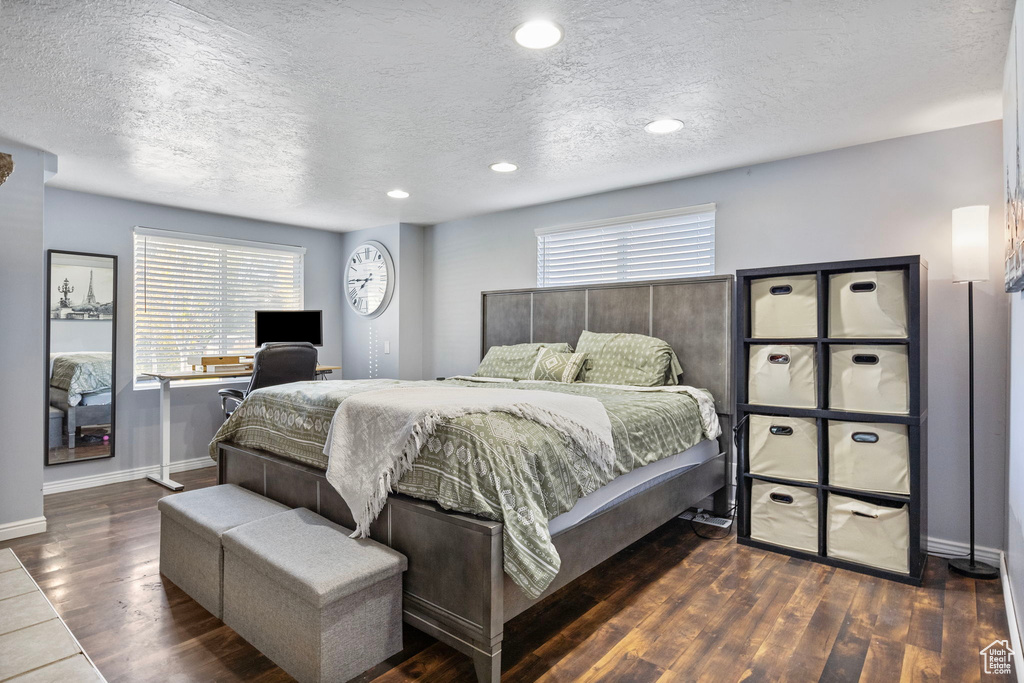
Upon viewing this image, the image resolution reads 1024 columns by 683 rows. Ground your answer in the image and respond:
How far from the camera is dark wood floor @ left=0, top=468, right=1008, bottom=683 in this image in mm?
1937

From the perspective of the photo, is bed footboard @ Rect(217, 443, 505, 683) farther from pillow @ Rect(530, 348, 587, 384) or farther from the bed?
the bed

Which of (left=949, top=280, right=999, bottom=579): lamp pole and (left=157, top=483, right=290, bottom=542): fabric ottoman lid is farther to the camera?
(left=949, top=280, right=999, bottom=579): lamp pole

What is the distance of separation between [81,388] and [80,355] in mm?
254

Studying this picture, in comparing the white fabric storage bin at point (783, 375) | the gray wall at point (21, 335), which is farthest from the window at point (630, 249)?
the gray wall at point (21, 335)

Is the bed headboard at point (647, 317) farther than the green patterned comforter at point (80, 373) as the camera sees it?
No

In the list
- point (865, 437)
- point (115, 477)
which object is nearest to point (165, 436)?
point (115, 477)

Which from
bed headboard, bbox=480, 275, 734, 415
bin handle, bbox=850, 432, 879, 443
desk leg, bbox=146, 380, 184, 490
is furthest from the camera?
desk leg, bbox=146, 380, 184, 490

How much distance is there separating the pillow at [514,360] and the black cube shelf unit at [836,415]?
1.47 m

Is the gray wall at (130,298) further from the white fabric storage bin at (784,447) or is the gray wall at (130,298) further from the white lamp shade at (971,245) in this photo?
the white lamp shade at (971,245)

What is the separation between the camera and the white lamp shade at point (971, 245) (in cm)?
262

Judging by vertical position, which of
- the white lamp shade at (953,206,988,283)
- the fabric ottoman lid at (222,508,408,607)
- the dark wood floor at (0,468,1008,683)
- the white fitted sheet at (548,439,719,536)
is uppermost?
the white lamp shade at (953,206,988,283)

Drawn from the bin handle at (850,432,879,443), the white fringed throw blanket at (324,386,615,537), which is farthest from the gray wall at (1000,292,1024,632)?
the white fringed throw blanket at (324,386,615,537)

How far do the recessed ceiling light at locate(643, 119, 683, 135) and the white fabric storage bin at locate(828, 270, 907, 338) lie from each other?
113 centimetres

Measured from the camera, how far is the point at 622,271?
4262 mm
